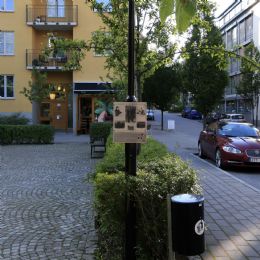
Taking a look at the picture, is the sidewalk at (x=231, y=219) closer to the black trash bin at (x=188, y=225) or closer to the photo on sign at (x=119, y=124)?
the black trash bin at (x=188, y=225)

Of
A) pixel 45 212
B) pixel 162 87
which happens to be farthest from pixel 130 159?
pixel 162 87

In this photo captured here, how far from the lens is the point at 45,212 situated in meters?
8.02

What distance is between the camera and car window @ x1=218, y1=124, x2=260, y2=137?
1503 centimetres

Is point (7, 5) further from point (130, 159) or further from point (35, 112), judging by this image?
point (130, 159)

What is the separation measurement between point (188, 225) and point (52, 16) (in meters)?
30.9

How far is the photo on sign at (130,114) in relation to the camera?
459 cm

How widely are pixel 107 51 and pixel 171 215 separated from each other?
21.6 ft

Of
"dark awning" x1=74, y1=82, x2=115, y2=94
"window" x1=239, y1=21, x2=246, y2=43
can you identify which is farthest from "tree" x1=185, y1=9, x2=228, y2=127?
"window" x1=239, y1=21, x2=246, y2=43

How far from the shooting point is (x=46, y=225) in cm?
712

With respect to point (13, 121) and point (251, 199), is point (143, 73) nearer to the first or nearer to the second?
point (251, 199)

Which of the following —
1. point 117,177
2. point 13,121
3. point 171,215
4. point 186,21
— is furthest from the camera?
point 13,121

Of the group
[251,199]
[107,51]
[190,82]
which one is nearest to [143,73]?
[107,51]

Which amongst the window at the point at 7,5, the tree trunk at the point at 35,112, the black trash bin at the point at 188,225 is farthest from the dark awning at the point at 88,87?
the black trash bin at the point at 188,225

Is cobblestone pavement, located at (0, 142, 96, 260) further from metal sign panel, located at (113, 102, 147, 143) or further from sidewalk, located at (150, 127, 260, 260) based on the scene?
metal sign panel, located at (113, 102, 147, 143)
